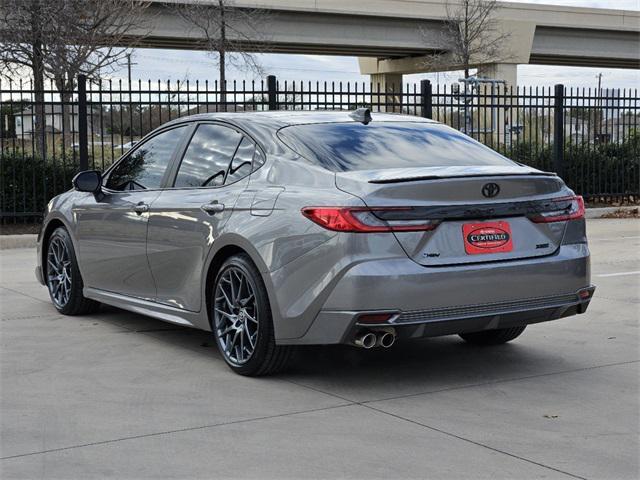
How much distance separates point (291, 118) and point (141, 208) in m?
1.29

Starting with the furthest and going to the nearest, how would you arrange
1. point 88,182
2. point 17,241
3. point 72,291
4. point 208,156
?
point 17,241 < point 72,291 < point 88,182 < point 208,156

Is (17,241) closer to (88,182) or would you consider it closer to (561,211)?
(88,182)

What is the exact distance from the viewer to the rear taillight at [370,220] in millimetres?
5637

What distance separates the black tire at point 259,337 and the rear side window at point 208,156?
2.23 ft

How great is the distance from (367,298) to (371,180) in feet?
2.16

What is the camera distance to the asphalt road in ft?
15.2

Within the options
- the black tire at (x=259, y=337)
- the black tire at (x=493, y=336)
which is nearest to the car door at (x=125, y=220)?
the black tire at (x=259, y=337)

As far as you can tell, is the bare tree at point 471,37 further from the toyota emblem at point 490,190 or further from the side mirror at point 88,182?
the toyota emblem at point 490,190

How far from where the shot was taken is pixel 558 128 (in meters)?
19.2

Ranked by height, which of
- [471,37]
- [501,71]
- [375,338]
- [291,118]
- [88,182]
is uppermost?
[471,37]

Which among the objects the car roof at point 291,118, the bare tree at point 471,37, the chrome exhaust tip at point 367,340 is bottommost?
the chrome exhaust tip at point 367,340

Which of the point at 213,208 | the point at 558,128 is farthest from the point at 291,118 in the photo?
the point at 558,128

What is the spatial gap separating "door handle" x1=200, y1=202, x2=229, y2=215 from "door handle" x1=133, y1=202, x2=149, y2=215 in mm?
793

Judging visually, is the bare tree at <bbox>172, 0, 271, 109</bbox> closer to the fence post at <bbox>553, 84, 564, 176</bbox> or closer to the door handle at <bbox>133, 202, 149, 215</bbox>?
the fence post at <bbox>553, 84, 564, 176</bbox>
